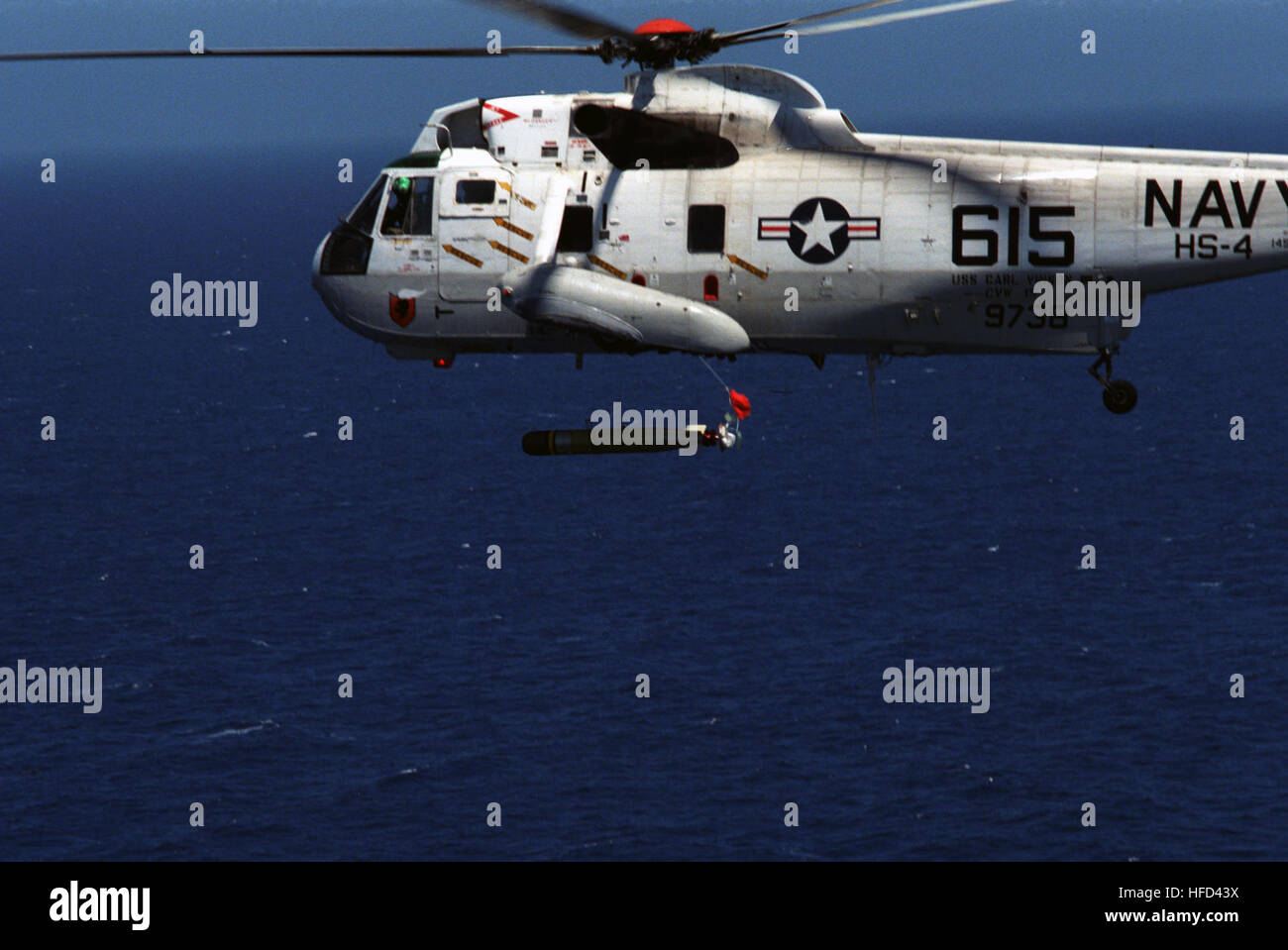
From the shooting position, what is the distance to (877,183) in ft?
178

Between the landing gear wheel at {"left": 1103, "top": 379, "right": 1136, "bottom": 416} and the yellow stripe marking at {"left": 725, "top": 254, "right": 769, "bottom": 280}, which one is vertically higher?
the yellow stripe marking at {"left": 725, "top": 254, "right": 769, "bottom": 280}

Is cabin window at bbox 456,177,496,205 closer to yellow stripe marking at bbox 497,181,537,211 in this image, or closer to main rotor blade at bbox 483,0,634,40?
yellow stripe marking at bbox 497,181,537,211

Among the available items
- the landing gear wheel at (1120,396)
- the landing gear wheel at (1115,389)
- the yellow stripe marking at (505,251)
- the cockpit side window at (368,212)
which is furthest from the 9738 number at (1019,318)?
the cockpit side window at (368,212)

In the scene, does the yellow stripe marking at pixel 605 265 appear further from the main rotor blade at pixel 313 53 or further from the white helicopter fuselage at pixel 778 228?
the main rotor blade at pixel 313 53

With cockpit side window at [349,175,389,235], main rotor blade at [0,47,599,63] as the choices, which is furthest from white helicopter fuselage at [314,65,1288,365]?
main rotor blade at [0,47,599,63]

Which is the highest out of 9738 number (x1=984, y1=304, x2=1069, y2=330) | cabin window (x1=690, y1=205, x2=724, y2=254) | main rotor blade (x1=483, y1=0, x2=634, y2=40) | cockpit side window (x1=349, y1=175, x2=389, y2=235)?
main rotor blade (x1=483, y1=0, x2=634, y2=40)

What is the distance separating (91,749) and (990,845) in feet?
268

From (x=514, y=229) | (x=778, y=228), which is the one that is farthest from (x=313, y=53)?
(x=778, y=228)

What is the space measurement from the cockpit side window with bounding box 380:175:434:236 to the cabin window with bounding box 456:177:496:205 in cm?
82

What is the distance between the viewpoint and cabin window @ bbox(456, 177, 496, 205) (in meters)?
56.4

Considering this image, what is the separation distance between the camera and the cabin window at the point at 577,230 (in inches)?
2190
